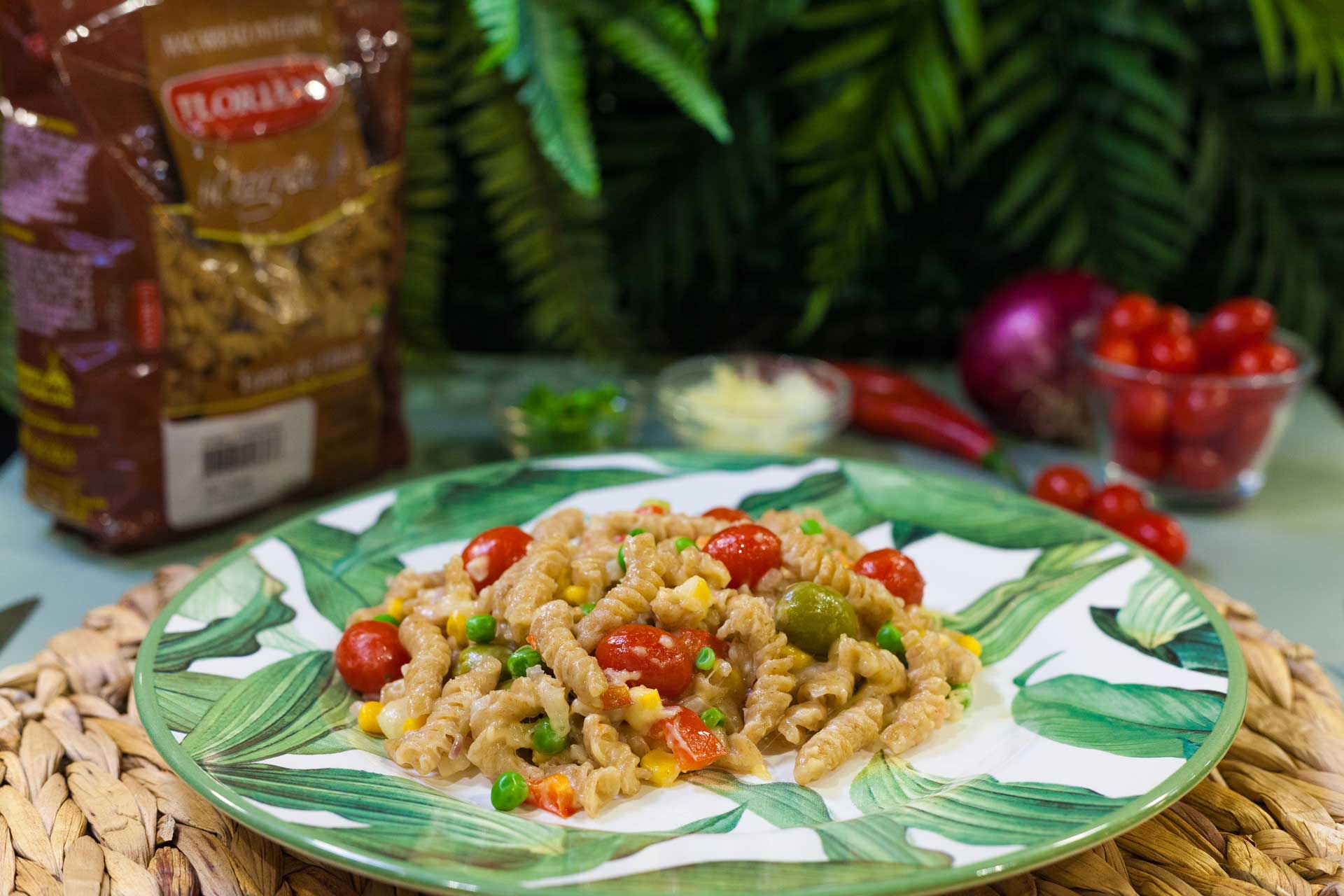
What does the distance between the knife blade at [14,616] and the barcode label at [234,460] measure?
0.73 feet

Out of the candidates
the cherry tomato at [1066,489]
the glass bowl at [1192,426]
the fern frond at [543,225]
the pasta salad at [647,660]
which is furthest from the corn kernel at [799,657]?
the fern frond at [543,225]

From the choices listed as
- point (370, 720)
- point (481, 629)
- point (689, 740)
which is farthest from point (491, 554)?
point (689, 740)

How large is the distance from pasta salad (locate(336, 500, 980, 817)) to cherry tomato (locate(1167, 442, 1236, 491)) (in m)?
0.88

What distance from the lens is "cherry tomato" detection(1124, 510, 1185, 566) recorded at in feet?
6.31

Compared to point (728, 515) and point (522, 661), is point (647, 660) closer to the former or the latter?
point (522, 661)

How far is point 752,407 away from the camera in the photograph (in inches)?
90.9

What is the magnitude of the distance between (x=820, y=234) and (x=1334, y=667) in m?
1.33

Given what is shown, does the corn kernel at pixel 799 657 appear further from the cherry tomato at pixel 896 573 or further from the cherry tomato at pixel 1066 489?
the cherry tomato at pixel 1066 489

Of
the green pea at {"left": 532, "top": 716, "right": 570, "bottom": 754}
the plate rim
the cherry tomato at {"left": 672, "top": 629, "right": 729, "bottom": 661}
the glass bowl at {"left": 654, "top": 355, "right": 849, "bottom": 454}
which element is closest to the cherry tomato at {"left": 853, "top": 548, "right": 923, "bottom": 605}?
the cherry tomato at {"left": 672, "top": 629, "right": 729, "bottom": 661}

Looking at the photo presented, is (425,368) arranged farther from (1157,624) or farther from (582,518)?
(1157,624)

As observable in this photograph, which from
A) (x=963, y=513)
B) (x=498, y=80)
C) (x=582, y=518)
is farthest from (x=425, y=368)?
(x=963, y=513)

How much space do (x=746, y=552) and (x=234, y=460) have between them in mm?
925

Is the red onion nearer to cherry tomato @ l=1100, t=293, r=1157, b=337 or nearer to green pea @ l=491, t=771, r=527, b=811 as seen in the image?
cherry tomato @ l=1100, t=293, r=1157, b=337

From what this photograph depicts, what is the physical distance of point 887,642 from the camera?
4.68 feet
